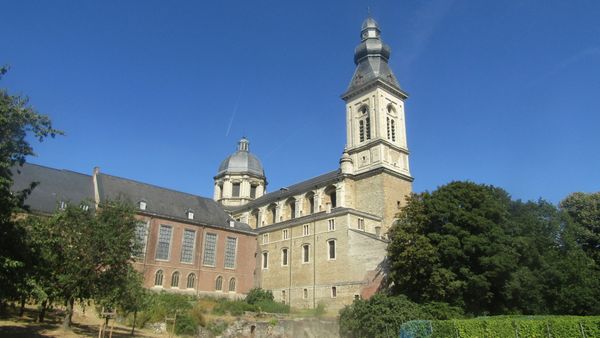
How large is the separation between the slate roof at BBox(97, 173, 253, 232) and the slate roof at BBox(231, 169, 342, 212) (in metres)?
5.25

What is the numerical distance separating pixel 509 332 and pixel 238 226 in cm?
3376

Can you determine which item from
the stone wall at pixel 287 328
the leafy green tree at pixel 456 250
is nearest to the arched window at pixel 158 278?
the stone wall at pixel 287 328

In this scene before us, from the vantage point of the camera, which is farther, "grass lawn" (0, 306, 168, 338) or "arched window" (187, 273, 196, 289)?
"arched window" (187, 273, 196, 289)

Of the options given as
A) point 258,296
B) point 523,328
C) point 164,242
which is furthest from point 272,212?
point 523,328

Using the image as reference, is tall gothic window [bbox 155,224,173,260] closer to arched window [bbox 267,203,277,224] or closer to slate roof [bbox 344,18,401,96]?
arched window [bbox 267,203,277,224]

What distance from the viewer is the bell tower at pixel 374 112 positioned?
156 ft

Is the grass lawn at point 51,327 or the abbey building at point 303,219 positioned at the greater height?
the abbey building at point 303,219

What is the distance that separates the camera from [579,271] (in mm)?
30641

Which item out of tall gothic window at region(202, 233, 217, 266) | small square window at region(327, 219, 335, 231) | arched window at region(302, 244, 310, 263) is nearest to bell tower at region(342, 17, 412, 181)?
small square window at region(327, 219, 335, 231)

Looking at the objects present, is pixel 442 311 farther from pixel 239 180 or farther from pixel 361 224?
pixel 239 180

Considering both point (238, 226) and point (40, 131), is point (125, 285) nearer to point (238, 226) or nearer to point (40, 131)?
point (40, 131)

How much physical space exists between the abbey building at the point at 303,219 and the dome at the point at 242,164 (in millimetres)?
11011

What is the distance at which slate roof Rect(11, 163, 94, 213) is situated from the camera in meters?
38.5

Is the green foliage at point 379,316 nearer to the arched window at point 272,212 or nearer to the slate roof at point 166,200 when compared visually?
the slate roof at point 166,200
